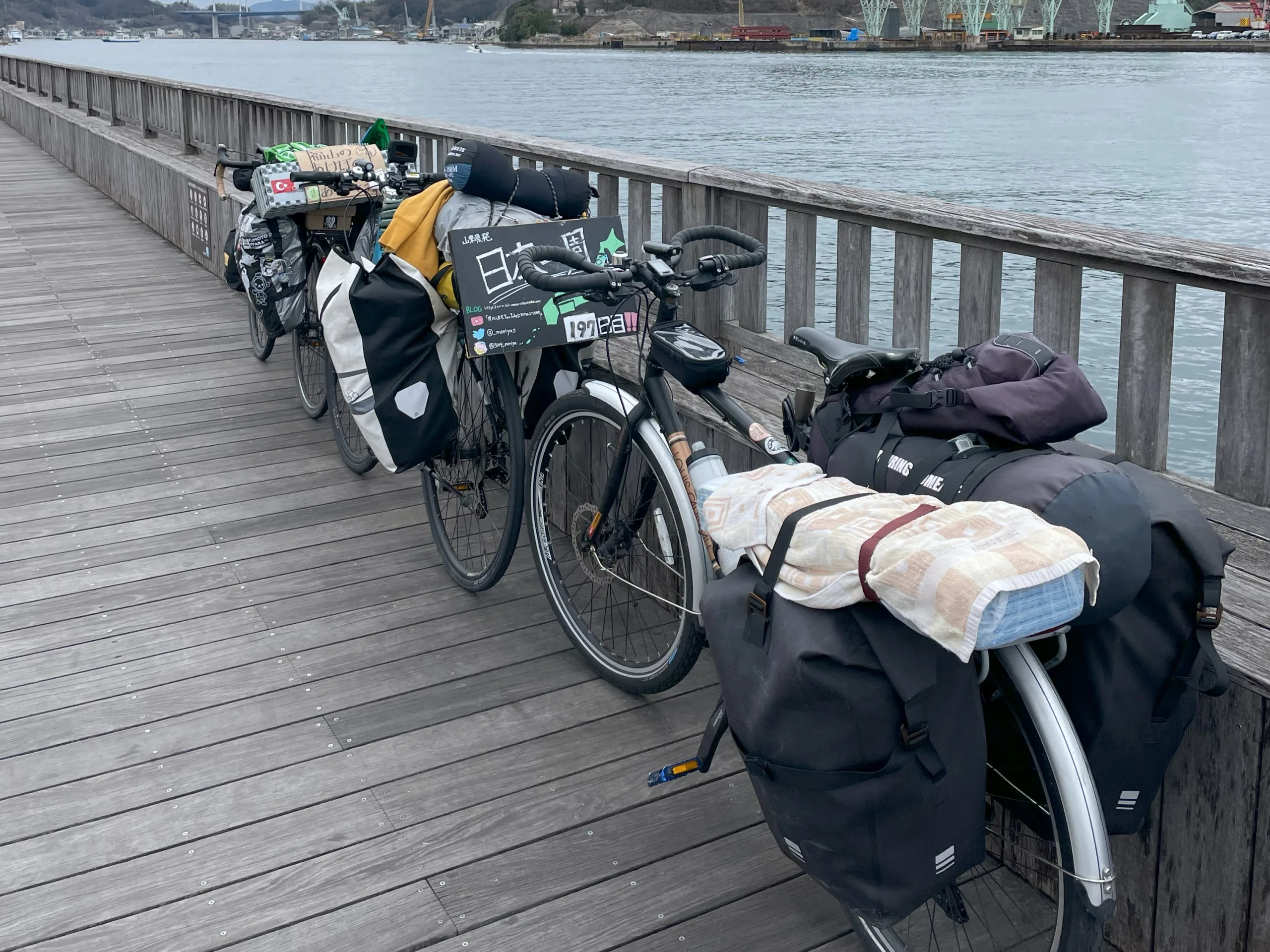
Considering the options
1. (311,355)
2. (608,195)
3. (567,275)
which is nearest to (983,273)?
(567,275)

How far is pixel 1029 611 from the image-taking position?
1459 millimetres

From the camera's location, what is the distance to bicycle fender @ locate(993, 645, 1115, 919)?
5.49 ft

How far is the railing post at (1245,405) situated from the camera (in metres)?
2.28

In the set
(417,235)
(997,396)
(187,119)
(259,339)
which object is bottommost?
(259,339)

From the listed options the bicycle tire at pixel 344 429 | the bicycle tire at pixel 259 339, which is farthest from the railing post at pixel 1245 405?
the bicycle tire at pixel 259 339

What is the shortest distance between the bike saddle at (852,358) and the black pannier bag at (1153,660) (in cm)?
39

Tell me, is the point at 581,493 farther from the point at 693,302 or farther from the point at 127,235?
the point at 127,235

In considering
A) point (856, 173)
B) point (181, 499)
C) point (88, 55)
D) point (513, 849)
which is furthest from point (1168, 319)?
point (88, 55)

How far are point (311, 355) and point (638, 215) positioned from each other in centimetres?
172

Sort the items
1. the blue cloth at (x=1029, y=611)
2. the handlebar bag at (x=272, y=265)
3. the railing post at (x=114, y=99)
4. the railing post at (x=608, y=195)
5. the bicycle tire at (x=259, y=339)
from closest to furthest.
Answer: the blue cloth at (x=1029, y=611) → the railing post at (x=608, y=195) → the handlebar bag at (x=272, y=265) → the bicycle tire at (x=259, y=339) → the railing post at (x=114, y=99)

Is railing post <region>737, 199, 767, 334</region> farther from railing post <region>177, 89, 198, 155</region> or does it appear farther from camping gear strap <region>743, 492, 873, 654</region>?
railing post <region>177, 89, 198, 155</region>

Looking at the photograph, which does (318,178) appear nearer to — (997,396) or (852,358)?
(852,358)

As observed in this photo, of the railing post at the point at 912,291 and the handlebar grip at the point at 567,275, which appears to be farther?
the railing post at the point at 912,291

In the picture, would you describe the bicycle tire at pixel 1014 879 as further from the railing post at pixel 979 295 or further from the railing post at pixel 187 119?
the railing post at pixel 187 119
